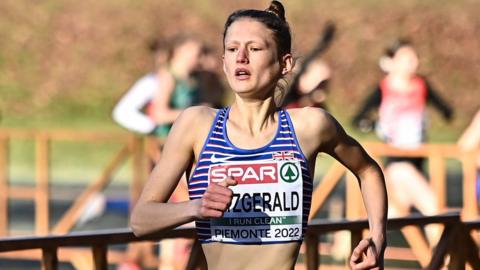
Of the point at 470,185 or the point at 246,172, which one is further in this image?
the point at 470,185

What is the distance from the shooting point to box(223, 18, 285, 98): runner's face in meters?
4.53

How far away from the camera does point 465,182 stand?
11.6 meters

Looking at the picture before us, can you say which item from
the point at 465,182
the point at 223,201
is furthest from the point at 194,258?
the point at 465,182

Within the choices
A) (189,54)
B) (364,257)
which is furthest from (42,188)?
(364,257)

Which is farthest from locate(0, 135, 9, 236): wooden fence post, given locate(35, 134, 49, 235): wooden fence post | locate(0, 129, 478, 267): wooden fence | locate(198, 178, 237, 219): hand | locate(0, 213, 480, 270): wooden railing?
locate(198, 178, 237, 219): hand

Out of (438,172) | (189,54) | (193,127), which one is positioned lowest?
(193,127)

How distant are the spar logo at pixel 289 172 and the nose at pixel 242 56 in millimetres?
329

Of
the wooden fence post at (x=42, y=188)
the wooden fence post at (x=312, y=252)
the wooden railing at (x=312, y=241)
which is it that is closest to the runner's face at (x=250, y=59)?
the wooden railing at (x=312, y=241)

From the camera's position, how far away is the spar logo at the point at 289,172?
4594mm

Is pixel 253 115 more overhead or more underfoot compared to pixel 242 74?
more underfoot

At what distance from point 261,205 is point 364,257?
1.14ft

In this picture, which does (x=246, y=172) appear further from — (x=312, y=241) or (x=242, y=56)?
(x=312, y=241)

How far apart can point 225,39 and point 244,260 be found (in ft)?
2.15

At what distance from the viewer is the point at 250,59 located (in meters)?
4.55
